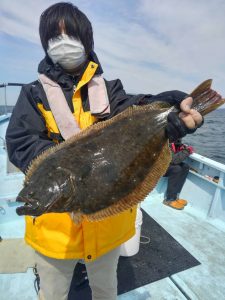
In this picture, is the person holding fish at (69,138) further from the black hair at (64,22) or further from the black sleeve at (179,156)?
the black sleeve at (179,156)

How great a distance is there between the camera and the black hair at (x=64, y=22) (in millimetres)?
2371

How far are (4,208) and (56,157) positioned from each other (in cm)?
347

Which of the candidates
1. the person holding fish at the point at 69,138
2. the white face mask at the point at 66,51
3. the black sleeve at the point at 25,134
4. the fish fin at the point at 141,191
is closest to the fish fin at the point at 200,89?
the person holding fish at the point at 69,138

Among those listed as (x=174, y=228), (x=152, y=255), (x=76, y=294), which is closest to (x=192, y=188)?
(x=174, y=228)

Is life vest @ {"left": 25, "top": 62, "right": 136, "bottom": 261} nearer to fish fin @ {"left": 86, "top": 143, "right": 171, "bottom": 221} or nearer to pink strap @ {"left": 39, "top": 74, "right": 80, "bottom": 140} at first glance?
pink strap @ {"left": 39, "top": 74, "right": 80, "bottom": 140}

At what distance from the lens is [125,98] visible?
2641 mm

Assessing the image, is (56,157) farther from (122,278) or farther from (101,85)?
(122,278)

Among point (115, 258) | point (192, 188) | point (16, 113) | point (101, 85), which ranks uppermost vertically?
point (101, 85)

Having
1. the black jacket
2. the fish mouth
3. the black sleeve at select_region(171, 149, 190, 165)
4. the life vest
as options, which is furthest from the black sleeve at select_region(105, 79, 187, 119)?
the black sleeve at select_region(171, 149, 190, 165)

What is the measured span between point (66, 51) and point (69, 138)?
870 mm

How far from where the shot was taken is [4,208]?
4.89m

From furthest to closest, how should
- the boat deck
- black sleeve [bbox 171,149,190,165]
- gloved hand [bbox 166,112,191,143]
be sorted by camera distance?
black sleeve [bbox 171,149,190,165] < the boat deck < gloved hand [bbox 166,112,191,143]

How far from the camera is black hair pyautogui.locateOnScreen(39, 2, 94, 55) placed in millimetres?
2371

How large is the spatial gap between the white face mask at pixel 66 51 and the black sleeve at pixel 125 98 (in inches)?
14.7
